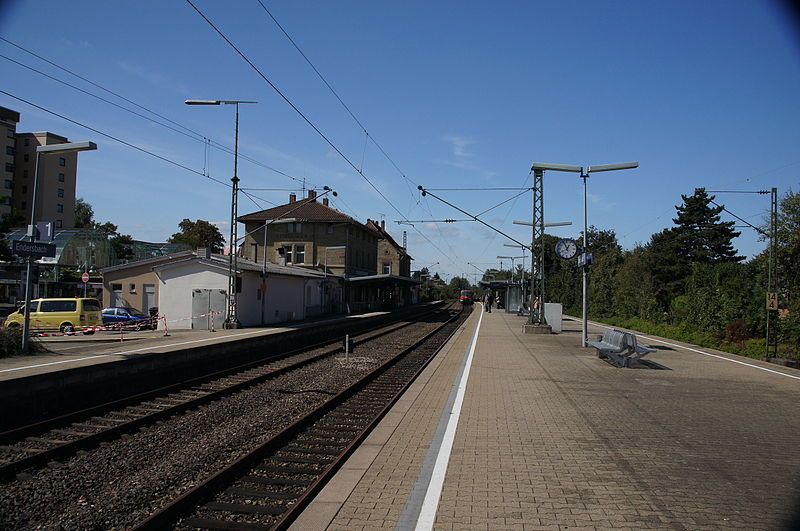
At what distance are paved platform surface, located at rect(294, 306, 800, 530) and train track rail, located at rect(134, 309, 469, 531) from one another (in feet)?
1.12

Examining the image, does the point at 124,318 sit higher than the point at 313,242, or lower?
lower

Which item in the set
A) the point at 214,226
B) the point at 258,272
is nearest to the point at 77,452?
the point at 258,272

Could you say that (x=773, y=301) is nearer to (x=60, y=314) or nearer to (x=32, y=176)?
(x=60, y=314)

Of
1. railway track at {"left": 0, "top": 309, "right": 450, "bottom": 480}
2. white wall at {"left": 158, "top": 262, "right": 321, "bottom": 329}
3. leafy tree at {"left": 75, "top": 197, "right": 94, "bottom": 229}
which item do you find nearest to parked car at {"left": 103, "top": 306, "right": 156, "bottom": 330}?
white wall at {"left": 158, "top": 262, "right": 321, "bottom": 329}

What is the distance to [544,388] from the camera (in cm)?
1243

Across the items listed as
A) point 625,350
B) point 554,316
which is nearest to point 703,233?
point 554,316

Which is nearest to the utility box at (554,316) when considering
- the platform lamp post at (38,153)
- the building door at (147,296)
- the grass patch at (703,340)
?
the grass patch at (703,340)

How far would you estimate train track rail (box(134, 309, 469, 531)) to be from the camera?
548cm

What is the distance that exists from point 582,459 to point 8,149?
78560 millimetres

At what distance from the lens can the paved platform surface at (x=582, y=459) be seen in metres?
5.20

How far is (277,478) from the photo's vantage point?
687 cm

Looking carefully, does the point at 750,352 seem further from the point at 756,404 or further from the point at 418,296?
the point at 418,296

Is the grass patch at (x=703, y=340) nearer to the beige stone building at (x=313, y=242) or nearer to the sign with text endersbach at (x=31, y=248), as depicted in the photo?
the sign with text endersbach at (x=31, y=248)

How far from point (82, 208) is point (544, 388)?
10203 centimetres
